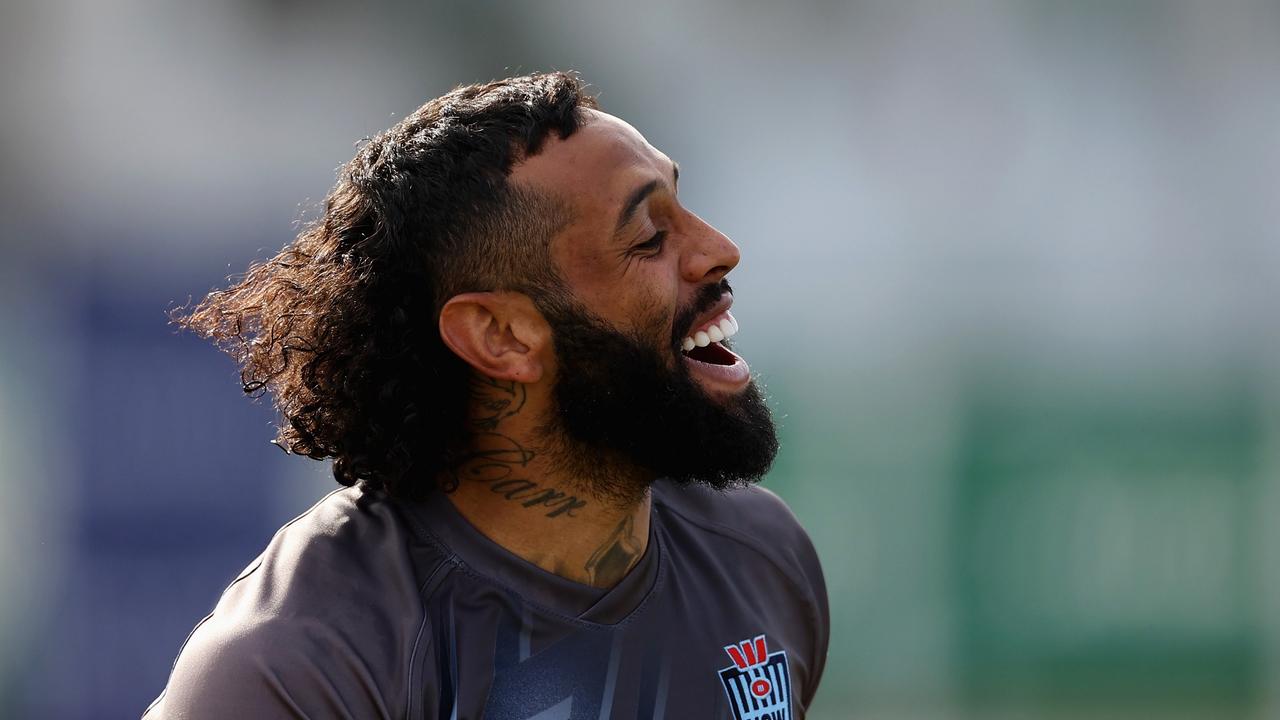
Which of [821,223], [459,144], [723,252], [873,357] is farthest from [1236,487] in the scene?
[459,144]

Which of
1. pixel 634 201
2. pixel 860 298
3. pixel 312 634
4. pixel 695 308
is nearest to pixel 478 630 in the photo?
pixel 312 634

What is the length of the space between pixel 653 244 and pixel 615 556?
2.06 ft

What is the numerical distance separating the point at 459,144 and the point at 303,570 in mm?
900

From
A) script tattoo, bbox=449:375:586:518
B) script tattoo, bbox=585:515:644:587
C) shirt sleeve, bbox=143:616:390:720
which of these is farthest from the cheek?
shirt sleeve, bbox=143:616:390:720

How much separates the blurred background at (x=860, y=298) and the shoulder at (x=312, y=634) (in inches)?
143

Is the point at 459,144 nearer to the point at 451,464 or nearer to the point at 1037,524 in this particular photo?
the point at 451,464

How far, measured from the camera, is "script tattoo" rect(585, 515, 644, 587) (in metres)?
2.71

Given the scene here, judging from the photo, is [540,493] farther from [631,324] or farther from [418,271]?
[418,271]

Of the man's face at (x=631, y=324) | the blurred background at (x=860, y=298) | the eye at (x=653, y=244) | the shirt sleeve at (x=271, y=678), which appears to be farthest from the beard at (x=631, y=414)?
the blurred background at (x=860, y=298)

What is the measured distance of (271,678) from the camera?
Result: 224 cm

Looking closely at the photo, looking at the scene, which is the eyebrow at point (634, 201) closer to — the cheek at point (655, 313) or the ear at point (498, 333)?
the cheek at point (655, 313)

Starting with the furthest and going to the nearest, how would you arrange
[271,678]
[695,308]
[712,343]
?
[712,343] → [695,308] → [271,678]

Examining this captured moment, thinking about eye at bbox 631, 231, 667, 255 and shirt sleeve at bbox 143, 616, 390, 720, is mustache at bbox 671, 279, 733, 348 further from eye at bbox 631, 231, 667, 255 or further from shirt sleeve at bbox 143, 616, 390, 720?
shirt sleeve at bbox 143, 616, 390, 720

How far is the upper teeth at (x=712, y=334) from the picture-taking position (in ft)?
9.32
